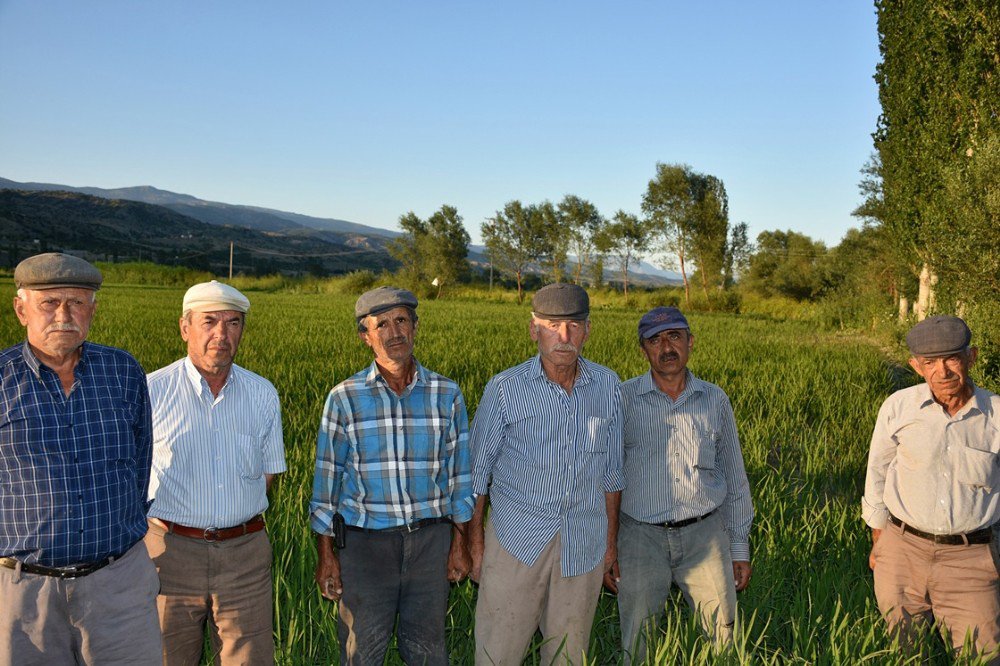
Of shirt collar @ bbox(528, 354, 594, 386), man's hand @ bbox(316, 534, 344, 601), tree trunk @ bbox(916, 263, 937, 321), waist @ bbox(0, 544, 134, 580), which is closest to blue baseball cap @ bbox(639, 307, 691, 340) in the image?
shirt collar @ bbox(528, 354, 594, 386)

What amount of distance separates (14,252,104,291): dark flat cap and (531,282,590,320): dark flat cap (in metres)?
1.51

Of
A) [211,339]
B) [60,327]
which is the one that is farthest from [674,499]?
[60,327]

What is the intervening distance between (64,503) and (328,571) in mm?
889

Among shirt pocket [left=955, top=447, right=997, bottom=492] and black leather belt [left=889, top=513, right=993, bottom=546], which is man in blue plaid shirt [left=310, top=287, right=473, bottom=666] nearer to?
black leather belt [left=889, top=513, right=993, bottom=546]

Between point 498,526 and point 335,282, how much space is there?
45.8 m

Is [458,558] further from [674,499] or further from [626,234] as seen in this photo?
[626,234]

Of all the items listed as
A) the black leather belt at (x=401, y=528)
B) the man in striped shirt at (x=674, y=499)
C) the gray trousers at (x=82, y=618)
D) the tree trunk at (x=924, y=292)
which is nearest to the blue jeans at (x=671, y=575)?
the man in striped shirt at (x=674, y=499)

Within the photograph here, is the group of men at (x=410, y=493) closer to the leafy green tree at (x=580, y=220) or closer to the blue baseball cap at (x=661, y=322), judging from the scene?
the blue baseball cap at (x=661, y=322)

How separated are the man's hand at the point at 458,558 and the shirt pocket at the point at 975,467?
2081 millimetres

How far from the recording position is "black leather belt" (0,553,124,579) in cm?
211

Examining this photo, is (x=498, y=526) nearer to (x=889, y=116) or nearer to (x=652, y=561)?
(x=652, y=561)

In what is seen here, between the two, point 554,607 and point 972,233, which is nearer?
point 554,607

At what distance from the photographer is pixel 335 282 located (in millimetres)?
46750

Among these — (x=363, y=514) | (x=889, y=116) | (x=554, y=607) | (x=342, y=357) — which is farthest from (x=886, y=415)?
(x=889, y=116)
